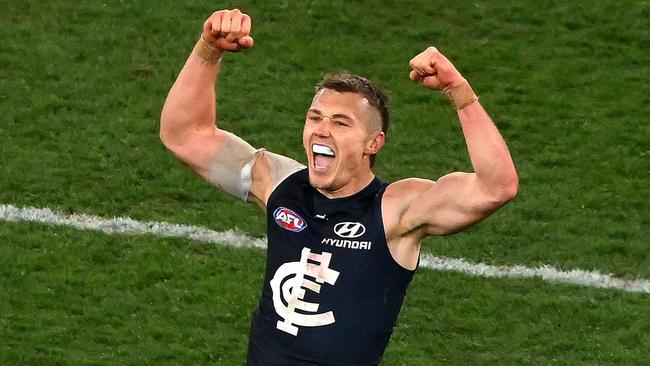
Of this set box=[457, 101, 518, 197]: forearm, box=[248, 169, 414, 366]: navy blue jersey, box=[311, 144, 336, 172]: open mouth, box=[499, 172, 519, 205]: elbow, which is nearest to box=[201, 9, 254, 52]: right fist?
box=[311, 144, 336, 172]: open mouth

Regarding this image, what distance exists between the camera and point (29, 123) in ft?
34.6

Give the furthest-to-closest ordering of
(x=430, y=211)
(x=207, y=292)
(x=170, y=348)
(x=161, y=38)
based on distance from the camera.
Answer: (x=161, y=38), (x=207, y=292), (x=170, y=348), (x=430, y=211)

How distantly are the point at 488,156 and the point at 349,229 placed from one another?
732mm

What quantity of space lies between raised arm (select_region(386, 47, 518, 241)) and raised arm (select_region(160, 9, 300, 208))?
0.77m

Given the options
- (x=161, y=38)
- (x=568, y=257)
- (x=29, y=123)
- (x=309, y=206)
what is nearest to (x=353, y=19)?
(x=161, y=38)

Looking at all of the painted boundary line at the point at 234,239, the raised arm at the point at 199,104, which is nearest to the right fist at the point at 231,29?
the raised arm at the point at 199,104

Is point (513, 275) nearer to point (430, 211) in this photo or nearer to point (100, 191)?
point (100, 191)

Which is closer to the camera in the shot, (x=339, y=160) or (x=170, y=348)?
(x=339, y=160)

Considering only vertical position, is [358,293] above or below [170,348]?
above

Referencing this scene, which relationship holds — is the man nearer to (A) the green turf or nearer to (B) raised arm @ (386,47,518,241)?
(B) raised arm @ (386,47,518,241)

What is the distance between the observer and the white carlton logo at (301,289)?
5660mm

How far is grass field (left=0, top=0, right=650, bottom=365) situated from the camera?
26.9 ft

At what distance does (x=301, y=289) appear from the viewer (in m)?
5.68

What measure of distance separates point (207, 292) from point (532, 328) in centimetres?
192
